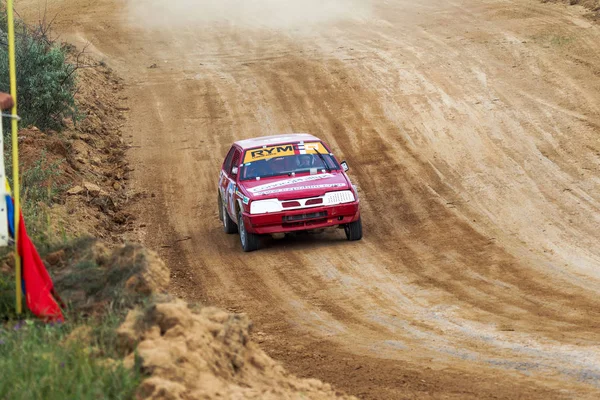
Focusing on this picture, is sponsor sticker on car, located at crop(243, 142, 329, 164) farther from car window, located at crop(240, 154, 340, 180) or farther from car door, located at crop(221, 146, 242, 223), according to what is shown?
car door, located at crop(221, 146, 242, 223)

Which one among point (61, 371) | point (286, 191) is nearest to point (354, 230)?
point (286, 191)

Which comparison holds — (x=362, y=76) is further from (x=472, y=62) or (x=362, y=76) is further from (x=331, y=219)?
(x=331, y=219)

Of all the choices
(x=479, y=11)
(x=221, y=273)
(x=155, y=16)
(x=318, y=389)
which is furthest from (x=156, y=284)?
(x=155, y=16)

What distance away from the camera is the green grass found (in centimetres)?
641

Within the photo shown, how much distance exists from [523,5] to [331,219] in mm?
20525

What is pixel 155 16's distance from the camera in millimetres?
37750

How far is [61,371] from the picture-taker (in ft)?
21.8

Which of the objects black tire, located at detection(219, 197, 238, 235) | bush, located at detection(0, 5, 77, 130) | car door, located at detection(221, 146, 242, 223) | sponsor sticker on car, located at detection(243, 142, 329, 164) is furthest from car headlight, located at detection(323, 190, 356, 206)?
bush, located at detection(0, 5, 77, 130)

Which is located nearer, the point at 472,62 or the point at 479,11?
the point at 472,62

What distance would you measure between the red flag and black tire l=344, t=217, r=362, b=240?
8.53 metres

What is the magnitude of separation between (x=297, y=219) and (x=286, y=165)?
1365mm

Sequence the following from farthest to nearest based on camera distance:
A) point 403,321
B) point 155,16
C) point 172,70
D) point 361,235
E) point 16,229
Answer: point 155,16 → point 172,70 → point 361,235 → point 403,321 → point 16,229

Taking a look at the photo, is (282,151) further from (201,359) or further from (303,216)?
(201,359)

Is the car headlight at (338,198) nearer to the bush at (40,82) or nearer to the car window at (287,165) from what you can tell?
the car window at (287,165)
